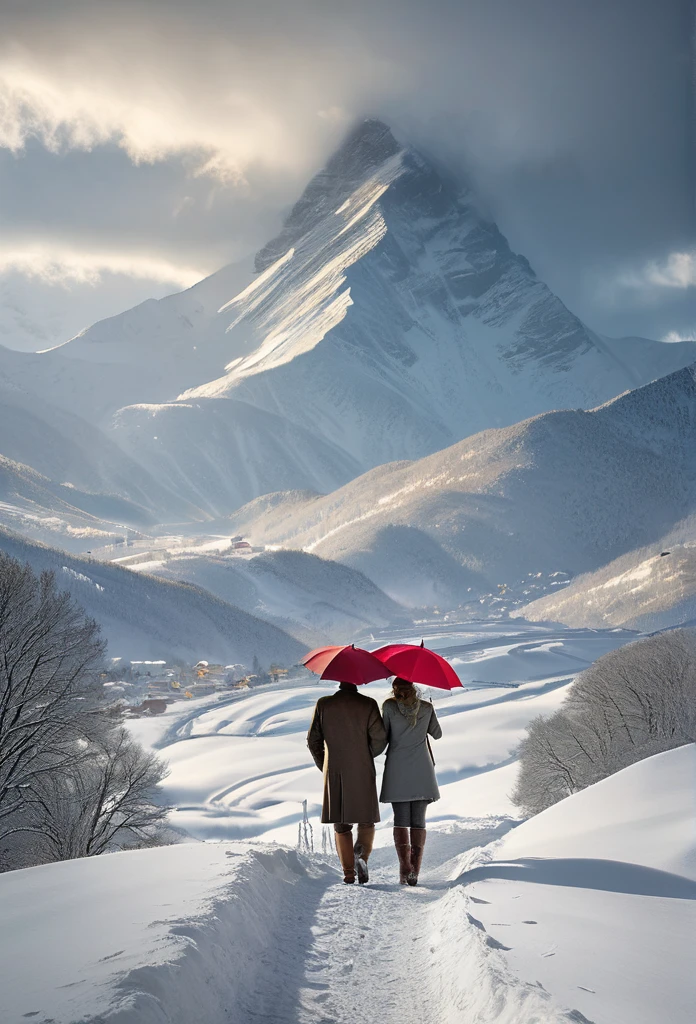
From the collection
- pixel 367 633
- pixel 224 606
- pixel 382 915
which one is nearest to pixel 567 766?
pixel 382 915

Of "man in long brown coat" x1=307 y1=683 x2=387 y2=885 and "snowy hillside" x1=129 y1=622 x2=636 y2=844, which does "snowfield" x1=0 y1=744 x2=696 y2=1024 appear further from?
"snowy hillside" x1=129 y1=622 x2=636 y2=844

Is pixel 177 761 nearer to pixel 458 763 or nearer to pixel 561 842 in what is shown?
pixel 458 763

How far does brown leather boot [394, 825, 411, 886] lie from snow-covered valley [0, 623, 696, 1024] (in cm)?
36

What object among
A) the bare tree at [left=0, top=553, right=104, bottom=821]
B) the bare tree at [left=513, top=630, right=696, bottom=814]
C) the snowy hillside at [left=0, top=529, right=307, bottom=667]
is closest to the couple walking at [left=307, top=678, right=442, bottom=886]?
the bare tree at [left=0, top=553, right=104, bottom=821]

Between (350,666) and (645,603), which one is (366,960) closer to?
(350,666)

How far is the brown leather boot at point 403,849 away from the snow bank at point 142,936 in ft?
3.17

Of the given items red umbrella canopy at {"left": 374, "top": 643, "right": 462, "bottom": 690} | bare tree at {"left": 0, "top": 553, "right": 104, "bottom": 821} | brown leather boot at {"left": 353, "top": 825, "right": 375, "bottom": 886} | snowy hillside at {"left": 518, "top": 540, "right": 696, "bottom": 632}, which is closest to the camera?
red umbrella canopy at {"left": 374, "top": 643, "right": 462, "bottom": 690}

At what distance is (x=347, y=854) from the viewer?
31.9ft

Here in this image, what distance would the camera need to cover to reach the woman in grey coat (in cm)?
955

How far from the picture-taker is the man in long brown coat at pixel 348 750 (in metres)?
9.46

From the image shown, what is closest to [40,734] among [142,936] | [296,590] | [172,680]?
[142,936]

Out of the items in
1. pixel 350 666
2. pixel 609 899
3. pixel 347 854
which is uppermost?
pixel 350 666

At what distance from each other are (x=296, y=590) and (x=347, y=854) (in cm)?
17303

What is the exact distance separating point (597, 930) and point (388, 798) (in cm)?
326
